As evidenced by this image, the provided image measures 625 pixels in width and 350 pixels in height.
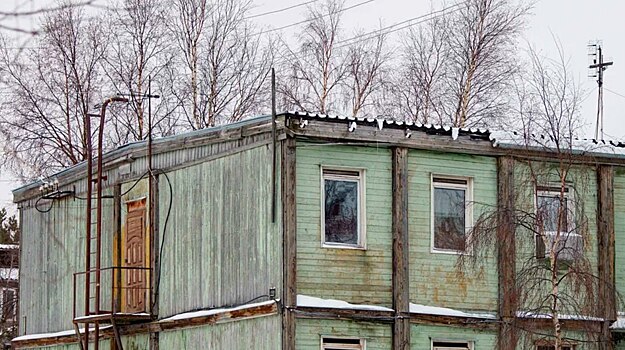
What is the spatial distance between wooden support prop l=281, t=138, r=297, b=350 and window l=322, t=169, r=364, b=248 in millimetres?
669

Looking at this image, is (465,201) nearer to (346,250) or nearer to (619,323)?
(346,250)

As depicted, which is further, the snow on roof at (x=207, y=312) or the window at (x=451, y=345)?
the window at (x=451, y=345)

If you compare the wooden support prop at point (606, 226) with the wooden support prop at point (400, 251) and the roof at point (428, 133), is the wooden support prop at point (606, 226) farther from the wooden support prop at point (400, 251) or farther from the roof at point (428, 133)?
the wooden support prop at point (400, 251)

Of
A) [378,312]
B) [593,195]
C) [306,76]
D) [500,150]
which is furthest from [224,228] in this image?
[306,76]

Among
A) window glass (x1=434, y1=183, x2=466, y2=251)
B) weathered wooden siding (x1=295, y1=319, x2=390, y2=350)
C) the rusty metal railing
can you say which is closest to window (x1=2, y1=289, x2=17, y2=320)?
the rusty metal railing

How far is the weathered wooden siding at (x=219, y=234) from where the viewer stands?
23.6m

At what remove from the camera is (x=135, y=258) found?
91.7 feet

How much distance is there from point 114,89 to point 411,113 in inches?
377

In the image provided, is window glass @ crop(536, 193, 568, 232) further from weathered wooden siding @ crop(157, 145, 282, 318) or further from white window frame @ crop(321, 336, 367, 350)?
weathered wooden siding @ crop(157, 145, 282, 318)

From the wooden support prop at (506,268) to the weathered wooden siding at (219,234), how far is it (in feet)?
13.0

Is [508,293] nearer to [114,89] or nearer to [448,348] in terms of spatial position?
[448,348]

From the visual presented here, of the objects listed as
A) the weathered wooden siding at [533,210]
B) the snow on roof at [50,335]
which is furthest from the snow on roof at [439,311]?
the snow on roof at [50,335]

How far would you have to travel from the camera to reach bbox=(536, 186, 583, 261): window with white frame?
22328 mm

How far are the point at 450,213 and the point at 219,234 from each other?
4.16 m
